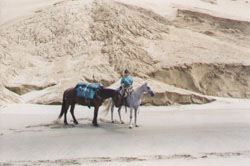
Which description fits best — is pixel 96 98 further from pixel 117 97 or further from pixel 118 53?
pixel 118 53

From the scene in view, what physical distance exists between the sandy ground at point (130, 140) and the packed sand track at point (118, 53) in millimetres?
2810

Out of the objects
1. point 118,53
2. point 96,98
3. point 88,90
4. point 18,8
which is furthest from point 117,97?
point 18,8

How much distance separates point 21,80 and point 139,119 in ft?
20.9

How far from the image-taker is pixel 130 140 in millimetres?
7586

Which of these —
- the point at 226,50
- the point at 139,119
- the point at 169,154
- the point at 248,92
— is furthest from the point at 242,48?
the point at 169,154

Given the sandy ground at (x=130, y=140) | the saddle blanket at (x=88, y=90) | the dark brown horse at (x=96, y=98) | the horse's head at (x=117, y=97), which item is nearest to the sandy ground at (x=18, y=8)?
the sandy ground at (x=130, y=140)

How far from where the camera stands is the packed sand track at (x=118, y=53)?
14.3 m

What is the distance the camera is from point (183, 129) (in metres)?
8.66

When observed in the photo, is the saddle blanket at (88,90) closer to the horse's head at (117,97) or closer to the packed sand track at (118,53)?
the horse's head at (117,97)

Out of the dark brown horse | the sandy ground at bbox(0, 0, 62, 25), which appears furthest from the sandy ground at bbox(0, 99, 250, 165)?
the sandy ground at bbox(0, 0, 62, 25)

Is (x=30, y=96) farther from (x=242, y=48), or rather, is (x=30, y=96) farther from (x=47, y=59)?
(x=242, y=48)

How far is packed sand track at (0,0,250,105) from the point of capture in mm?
14320

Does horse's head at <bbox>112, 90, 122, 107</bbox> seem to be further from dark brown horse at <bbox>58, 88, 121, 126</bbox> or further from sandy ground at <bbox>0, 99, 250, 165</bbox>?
sandy ground at <bbox>0, 99, 250, 165</bbox>

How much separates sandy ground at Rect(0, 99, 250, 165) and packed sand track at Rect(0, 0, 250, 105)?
2810 mm
